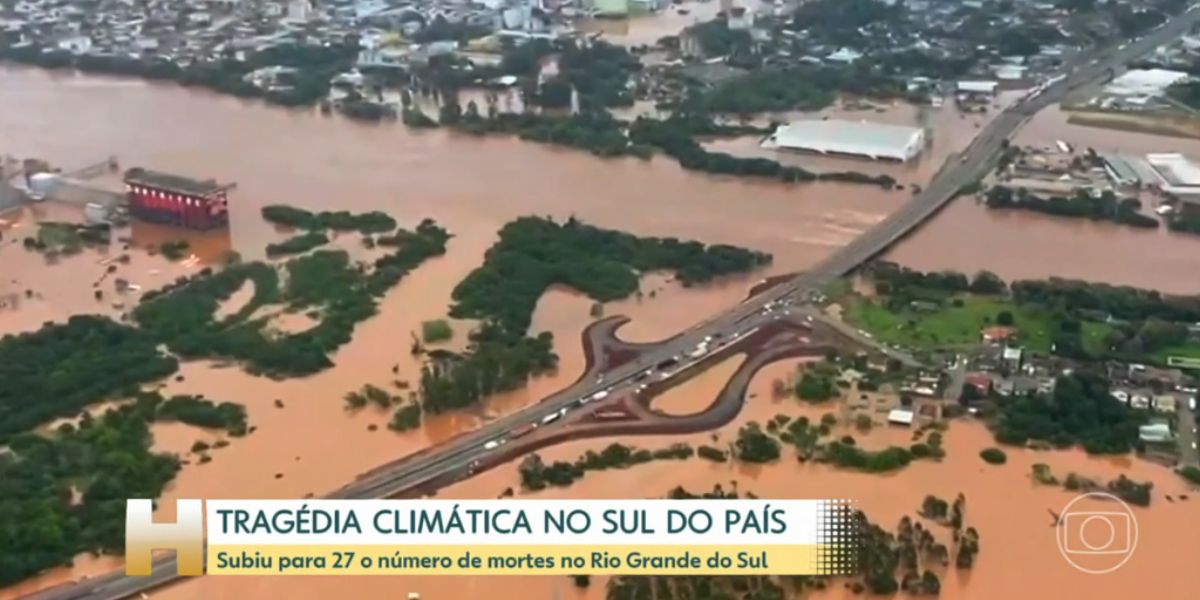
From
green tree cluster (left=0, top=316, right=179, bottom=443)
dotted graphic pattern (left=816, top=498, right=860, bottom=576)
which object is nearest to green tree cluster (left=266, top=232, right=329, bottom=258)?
green tree cluster (left=0, top=316, right=179, bottom=443)

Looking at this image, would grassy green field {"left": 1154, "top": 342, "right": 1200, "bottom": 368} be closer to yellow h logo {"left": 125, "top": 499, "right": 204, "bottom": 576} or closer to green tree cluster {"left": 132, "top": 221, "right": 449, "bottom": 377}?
green tree cluster {"left": 132, "top": 221, "right": 449, "bottom": 377}

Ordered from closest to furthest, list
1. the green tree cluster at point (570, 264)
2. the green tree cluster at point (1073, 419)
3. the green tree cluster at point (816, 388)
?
the green tree cluster at point (1073, 419)
the green tree cluster at point (816, 388)
the green tree cluster at point (570, 264)

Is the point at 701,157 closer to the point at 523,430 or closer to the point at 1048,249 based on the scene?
the point at 1048,249

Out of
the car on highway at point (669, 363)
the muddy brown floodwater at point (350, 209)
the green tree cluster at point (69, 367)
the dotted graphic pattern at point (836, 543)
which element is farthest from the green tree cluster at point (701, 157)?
the dotted graphic pattern at point (836, 543)

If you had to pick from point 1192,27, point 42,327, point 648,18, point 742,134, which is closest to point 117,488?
point 42,327

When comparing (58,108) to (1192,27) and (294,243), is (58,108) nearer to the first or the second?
(294,243)

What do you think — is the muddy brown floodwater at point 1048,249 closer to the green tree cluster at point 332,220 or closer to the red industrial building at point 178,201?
the green tree cluster at point 332,220
